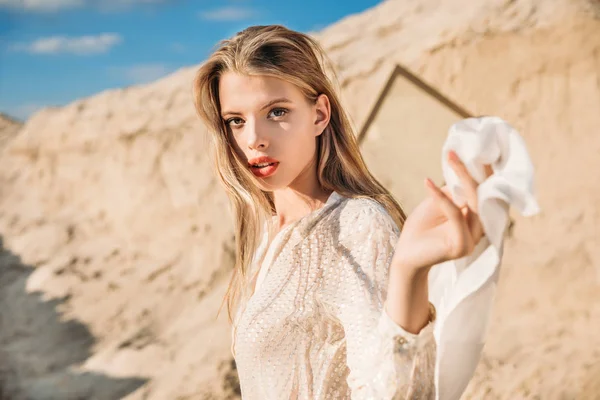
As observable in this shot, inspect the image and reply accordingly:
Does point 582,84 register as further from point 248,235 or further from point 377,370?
point 377,370

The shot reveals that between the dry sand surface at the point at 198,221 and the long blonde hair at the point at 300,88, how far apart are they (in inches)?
106

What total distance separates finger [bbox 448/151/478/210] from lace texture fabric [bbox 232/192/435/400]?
0.93ft

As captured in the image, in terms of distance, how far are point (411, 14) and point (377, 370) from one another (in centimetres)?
575

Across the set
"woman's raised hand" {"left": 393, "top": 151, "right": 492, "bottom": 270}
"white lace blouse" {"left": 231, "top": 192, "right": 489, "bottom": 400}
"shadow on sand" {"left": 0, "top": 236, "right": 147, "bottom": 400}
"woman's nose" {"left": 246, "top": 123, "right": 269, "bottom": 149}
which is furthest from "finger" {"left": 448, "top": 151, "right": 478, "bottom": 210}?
"shadow on sand" {"left": 0, "top": 236, "right": 147, "bottom": 400}

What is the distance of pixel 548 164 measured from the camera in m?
5.29

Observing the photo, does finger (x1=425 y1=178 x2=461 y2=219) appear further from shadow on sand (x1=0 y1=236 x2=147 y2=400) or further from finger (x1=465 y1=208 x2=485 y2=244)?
shadow on sand (x1=0 y1=236 x2=147 y2=400)

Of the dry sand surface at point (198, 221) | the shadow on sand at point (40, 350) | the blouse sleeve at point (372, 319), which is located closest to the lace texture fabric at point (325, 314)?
the blouse sleeve at point (372, 319)

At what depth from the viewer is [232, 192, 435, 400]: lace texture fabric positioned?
1388 mm

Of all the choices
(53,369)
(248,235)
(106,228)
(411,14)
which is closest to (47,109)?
(106,228)

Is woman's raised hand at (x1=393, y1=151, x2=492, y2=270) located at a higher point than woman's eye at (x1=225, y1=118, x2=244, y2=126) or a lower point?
lower

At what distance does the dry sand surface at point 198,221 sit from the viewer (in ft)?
15.9

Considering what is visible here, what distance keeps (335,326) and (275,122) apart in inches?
20.4

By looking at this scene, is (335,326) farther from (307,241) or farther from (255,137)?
(255,137)

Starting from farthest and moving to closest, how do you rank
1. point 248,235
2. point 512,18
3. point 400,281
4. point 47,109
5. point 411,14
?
point 47,109 → point 411,14 → point 512,18 → point 248,235 → point 400,281
